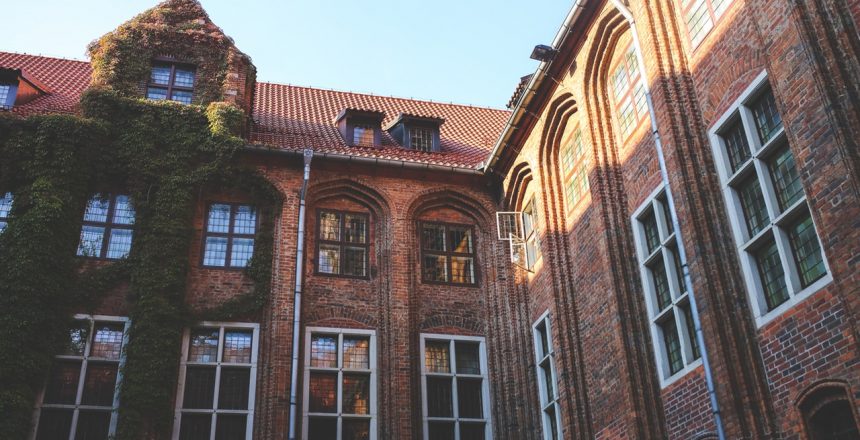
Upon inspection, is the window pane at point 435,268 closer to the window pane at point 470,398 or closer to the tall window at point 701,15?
the window pane at point 470,398

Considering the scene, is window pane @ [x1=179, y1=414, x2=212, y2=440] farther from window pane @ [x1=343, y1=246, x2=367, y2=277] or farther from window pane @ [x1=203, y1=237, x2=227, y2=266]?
window pane @ [x1=343, y1=246, x2=367, y2=277]

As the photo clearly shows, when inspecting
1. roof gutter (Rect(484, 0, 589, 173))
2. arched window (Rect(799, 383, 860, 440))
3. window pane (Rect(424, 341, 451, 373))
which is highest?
roof gutter (Rect(484, 0, 589, 173))

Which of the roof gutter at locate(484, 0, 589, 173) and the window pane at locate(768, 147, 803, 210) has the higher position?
the roof gutter at locate(484, 0, 589, 173)

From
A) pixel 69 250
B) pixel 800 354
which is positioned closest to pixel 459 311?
pixel 69 250

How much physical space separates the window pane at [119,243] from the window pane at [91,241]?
0.60ft

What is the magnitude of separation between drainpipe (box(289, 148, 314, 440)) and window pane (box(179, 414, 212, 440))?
1586mm

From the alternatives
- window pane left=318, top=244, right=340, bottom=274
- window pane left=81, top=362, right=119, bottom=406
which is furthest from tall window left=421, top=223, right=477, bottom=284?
window pane left=81, top=362, right=119, bottom=406

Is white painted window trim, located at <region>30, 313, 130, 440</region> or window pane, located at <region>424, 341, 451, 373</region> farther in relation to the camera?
window pane, located at <region>424, 341, 451, 373</region>

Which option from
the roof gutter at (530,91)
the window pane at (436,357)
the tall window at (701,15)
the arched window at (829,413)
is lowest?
the arched window at (829,413)

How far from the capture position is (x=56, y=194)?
16.4 meters

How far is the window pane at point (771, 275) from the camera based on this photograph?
33.5 feet

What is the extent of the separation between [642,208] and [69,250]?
10.5m

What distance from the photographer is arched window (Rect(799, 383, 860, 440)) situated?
900 centimetres

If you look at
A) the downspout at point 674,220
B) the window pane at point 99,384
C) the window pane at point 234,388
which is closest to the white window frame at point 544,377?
the downspout at point 674,220
